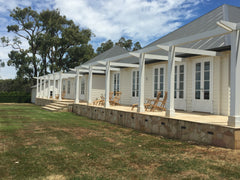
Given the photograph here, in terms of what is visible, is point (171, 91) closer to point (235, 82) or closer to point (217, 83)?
point (235, 82)

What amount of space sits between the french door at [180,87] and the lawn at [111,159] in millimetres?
4099

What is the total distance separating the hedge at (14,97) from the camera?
28.7 m

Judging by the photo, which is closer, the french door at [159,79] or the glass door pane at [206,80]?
the glass door pane at [206,80]

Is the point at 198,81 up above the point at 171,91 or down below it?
above

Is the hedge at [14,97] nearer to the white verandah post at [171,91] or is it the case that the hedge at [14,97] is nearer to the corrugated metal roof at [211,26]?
the corrugated metal roof at [211,26]

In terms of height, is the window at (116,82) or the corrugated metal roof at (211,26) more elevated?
the corrugated metal roof at (211,26)

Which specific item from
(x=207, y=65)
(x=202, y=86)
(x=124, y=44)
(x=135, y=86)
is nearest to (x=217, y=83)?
(x=202, y=86)

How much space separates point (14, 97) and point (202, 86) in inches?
1075

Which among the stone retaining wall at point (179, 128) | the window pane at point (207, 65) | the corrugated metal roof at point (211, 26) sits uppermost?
the corrugated metal roof at point (211, 26)

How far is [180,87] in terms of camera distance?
33.1 feet

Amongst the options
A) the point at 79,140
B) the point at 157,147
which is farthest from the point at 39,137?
the point at 157,147

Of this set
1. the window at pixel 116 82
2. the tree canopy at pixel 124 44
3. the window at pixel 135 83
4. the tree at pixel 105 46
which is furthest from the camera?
the tree canopy at pixel 124 44

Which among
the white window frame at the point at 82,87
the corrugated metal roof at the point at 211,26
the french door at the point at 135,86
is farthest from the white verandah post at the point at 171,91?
the white window frame at the point at 82,87

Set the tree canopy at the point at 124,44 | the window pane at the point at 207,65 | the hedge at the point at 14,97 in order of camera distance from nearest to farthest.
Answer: the window pane at the point at 207,65 → the hedge at the point at 14,97 → the tree canopy at the point at 124,44
